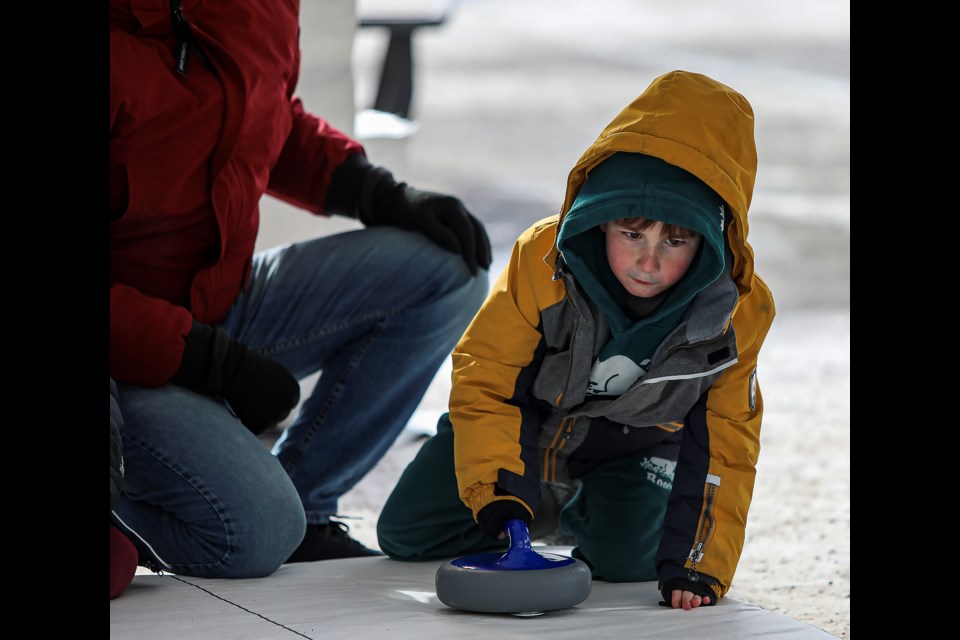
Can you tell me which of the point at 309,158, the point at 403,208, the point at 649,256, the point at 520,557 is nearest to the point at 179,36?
the point at 309,158

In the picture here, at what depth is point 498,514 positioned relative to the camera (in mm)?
1621

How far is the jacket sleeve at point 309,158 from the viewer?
209 cm

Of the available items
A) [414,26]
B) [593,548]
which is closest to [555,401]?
[593,548]

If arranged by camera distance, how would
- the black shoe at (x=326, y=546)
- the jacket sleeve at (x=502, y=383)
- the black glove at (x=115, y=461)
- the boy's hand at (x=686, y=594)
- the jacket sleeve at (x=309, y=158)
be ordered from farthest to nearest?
the jacket sleeve at (x=309, y=158), the black shoe at (x=326, y=546), the jacket sleeve at (x=502, y=383), the boy's hand at (x=686, y=594), the black glove at (x=115, y=461)

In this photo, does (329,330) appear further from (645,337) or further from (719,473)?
(719,473)

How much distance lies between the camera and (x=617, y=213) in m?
1.57

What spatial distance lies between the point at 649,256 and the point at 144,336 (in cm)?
71

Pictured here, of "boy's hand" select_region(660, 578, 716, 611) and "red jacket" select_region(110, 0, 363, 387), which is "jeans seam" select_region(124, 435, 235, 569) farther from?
"boy's hand" select_region(660, 578, 716, 611)

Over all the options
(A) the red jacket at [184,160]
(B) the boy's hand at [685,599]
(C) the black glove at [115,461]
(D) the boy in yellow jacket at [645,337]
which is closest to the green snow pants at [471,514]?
(D) the boy in yellow jacket at [645,337]

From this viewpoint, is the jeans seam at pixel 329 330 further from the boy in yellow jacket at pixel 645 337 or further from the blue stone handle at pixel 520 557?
the blue stone handle at pixel 520 557

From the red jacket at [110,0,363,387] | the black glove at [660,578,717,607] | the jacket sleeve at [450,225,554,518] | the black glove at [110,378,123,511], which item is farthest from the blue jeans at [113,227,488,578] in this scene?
the black glove at [660,578,717,607]

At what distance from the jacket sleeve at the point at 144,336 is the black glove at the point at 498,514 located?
0.50 m
